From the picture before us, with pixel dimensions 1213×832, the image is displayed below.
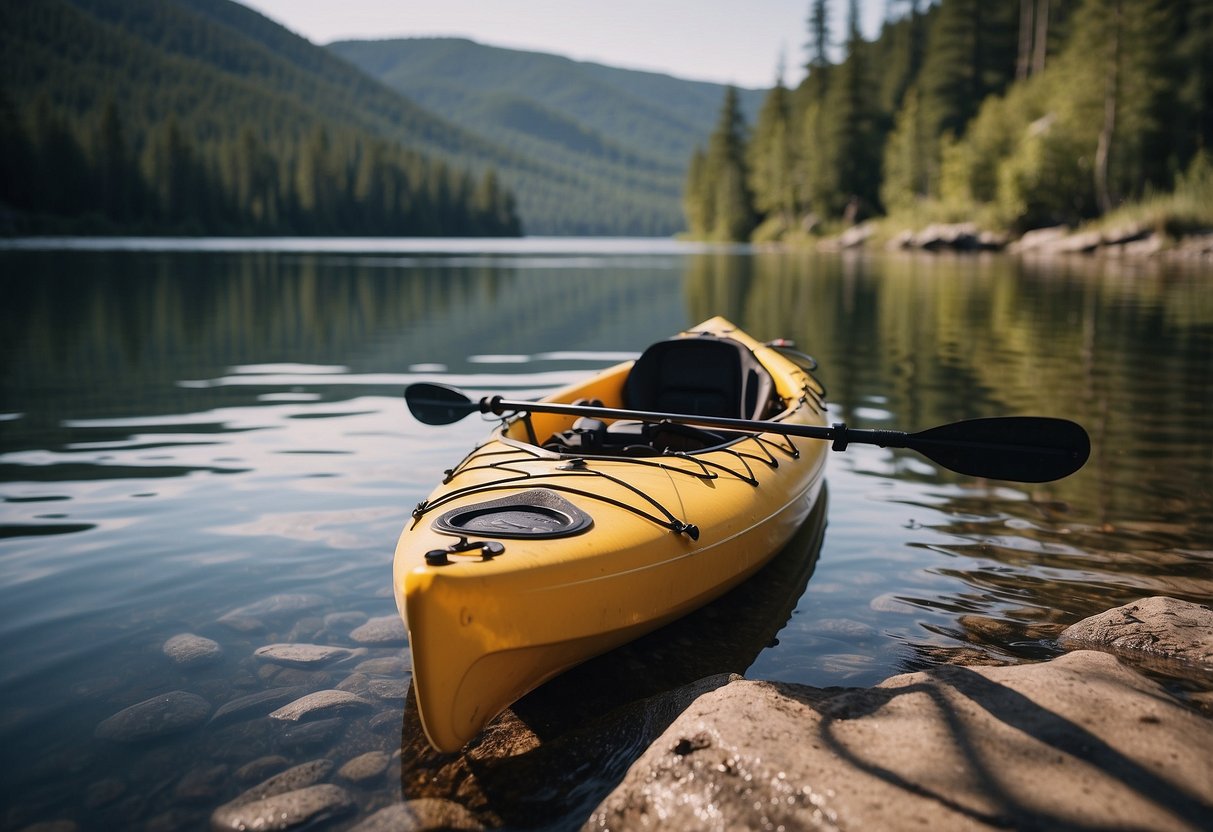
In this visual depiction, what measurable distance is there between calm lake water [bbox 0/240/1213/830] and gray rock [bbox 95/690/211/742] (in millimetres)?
28

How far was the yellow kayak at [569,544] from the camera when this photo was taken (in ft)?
11.0

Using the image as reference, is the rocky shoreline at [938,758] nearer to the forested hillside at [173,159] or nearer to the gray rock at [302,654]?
the gray rock at [302,654]

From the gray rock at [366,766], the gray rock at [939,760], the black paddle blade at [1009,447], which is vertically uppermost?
the black paddle blade at [1009,447]

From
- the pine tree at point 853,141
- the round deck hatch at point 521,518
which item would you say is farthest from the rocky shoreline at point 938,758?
the pine tree at point 853,141

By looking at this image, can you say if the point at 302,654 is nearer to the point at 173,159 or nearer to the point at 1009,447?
the point at 1009,447

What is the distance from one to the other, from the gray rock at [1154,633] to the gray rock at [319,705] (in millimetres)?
3488

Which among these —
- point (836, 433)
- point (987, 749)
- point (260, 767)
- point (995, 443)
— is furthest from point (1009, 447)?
point (260, 767)

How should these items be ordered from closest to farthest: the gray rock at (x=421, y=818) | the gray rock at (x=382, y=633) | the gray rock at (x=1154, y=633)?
1. the gray rock at (x=421, y=818)
2. the gray rock at (x=1154, y=633)
3. the gray rock at (x=382, y=633)

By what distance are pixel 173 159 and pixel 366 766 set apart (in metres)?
89.4

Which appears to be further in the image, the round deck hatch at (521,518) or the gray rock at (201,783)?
the round deck hatch at (521,518)

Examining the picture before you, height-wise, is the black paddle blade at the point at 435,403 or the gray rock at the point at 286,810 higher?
the black paddle blade at the point at 435,403

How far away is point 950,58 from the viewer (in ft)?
190

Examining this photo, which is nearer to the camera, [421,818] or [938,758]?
[938,758]

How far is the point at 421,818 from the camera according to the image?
3.21m
